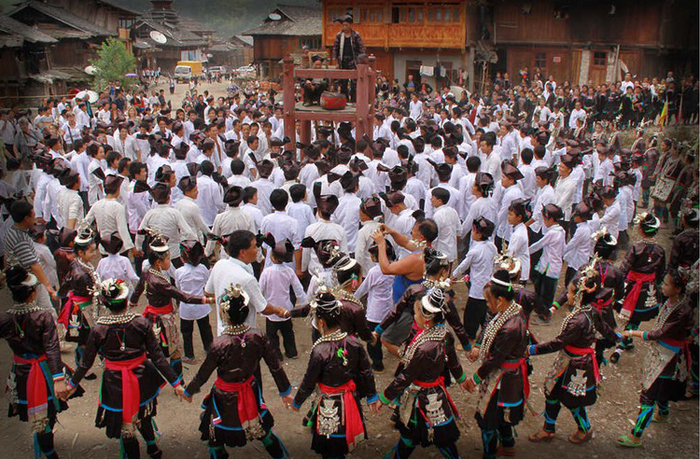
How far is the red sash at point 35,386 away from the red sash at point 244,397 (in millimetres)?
1423

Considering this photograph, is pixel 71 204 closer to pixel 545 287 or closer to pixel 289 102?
pixel 289 102

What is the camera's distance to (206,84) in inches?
1730

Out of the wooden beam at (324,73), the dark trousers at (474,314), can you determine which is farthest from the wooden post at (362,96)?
the dark trousers at (474,314)

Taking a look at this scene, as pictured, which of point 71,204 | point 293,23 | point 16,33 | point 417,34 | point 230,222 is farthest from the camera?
point 293,23

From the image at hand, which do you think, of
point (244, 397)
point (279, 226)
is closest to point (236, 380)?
point (244, 397)

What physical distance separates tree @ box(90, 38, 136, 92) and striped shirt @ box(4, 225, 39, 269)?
1362cm

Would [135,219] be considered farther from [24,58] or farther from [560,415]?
[24,58]

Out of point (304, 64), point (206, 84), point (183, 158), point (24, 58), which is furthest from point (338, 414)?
point (206, 84)

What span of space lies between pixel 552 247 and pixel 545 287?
25.5 inches

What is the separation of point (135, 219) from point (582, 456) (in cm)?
633

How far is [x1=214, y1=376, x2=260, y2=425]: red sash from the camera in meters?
3.99

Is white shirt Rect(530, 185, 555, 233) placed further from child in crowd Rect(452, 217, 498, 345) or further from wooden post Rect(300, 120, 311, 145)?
wooden post Rect(300, 120, 311, 145)

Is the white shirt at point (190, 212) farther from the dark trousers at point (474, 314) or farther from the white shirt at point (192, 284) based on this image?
the dark trousers at point (474, 314)

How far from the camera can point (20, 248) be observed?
17.0 feet
